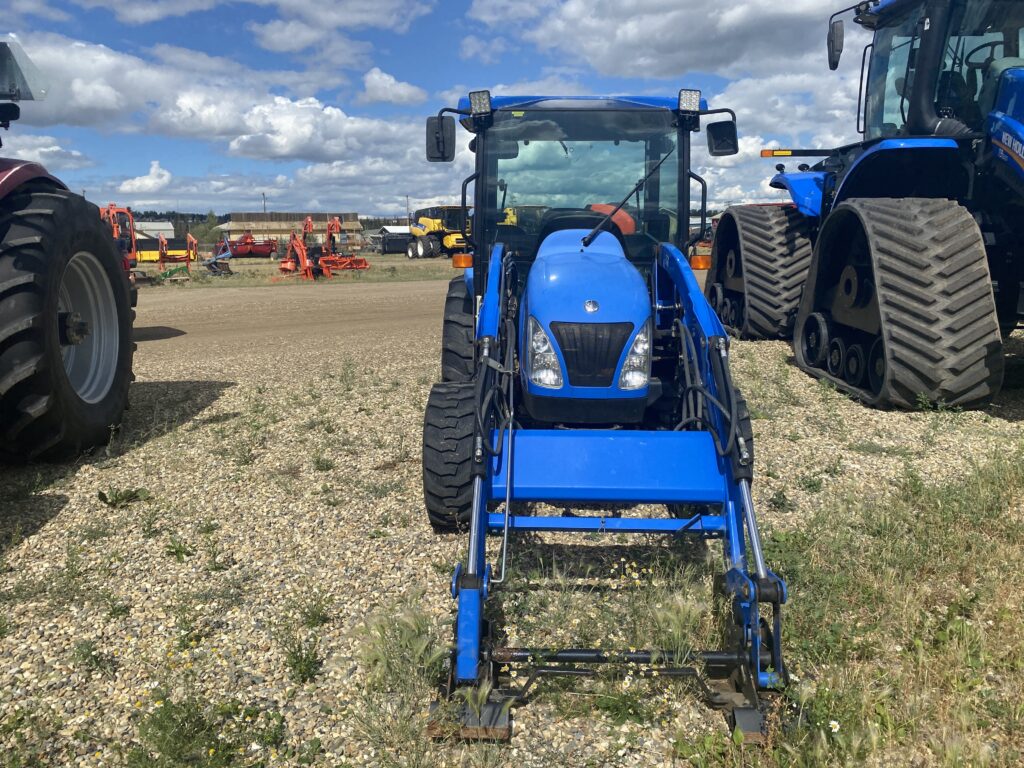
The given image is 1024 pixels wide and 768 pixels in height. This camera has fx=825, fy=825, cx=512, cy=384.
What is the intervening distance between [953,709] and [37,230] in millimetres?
5129

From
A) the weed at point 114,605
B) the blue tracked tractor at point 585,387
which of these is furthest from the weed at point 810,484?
the weed at point 114,605

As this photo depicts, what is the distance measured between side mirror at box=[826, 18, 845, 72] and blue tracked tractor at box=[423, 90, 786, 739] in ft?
9.53

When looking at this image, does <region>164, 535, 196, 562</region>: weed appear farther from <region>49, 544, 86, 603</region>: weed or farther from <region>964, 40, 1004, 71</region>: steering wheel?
<region>964, 40, 1004, 71</region>: steering wheel

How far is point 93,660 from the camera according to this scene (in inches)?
120

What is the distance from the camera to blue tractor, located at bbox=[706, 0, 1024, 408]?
584cm

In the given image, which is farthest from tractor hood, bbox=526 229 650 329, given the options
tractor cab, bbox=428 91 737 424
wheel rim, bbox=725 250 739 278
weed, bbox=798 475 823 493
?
wheel rim, bbox=725 250 739 278

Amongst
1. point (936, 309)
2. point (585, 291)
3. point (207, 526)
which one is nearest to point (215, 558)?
point (207, 526)

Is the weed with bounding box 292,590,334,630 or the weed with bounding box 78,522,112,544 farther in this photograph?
the weed with bounding box 78,522,112,544

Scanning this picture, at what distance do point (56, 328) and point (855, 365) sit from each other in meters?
6.07

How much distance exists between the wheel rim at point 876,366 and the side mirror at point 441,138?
140 inches

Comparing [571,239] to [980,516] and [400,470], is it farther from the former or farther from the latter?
[980,516]

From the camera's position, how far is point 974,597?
3.30 metres

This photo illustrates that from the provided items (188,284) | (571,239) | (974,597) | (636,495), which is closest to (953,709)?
(974,597)

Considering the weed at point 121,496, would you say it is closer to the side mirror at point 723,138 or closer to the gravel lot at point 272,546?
the gravel lot at point 272,546
